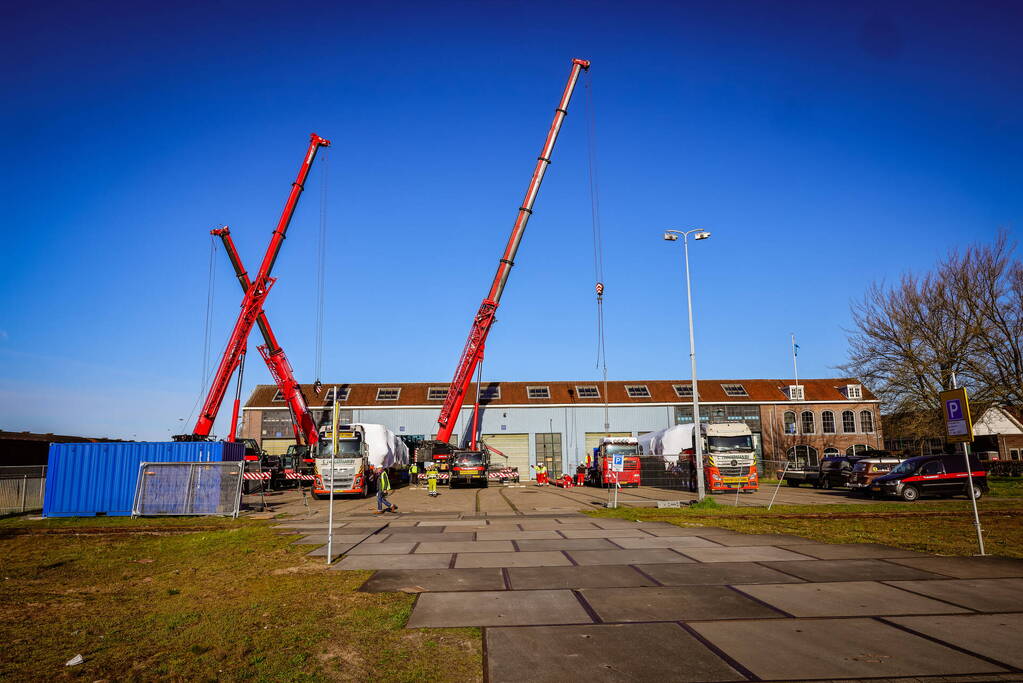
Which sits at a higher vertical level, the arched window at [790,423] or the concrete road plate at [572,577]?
the arched window at [790,423]

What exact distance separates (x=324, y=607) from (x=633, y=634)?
11.7ft

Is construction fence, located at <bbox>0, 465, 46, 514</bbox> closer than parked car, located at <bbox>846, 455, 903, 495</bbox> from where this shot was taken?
Yes

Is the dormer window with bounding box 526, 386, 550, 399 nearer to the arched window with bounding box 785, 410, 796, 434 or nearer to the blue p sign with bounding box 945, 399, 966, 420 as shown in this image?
the arched window with bounding box 785, 410, 796, 434

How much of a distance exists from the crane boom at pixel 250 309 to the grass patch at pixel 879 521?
70.4 ft

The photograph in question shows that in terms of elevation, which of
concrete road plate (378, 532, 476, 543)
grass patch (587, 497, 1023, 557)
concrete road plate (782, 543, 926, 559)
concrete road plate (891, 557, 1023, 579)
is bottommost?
grass patch (587, 497, 1023, 557)

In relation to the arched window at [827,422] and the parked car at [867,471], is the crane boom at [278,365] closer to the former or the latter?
the parked car at [867,471]

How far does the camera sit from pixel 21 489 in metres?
20.7

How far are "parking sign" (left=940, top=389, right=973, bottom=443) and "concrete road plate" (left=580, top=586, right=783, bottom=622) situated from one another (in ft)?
20.7

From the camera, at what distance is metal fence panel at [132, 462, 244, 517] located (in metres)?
19.4

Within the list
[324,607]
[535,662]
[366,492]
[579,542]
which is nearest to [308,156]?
[366,492]

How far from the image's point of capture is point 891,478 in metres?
23.6

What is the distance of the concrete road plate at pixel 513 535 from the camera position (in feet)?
45.0

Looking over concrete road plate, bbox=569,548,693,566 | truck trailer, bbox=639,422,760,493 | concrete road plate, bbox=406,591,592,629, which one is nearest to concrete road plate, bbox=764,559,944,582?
concrete road plate, bbox=569,548,693,566

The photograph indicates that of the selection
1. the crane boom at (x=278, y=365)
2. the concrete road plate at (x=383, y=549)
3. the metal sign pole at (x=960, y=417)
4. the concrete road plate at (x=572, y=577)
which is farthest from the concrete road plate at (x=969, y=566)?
the crane boom at (x=278, y=365)
